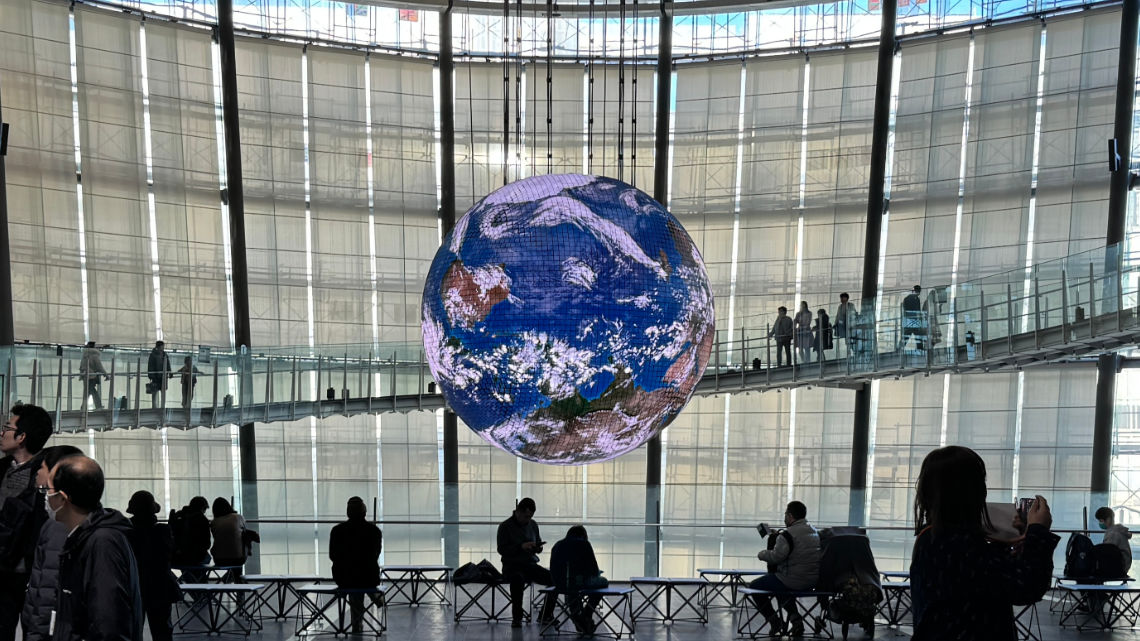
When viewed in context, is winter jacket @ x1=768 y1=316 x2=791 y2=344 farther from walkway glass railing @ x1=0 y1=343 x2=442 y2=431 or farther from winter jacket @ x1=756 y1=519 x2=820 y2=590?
winter jacket @ x1=756 y1=519 x2=820 y2=590

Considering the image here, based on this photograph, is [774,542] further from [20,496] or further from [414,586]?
[20,496]

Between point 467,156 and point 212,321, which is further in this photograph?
point 467,156

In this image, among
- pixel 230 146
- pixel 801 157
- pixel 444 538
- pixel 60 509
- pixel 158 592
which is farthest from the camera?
pixel 801 157

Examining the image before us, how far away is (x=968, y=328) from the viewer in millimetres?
16000

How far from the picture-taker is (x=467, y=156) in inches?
891

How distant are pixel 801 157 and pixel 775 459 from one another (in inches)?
220

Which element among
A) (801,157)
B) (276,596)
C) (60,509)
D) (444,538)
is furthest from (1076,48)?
(60,509)

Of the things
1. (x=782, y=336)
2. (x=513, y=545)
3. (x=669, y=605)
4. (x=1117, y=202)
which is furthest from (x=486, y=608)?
(x=1117, y=202)

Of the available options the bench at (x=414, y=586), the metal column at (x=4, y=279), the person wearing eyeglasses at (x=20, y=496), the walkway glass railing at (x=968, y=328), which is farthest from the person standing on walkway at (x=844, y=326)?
the person wearing eyeglasses at (x=20, y=496)

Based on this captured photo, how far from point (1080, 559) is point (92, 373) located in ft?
38.6

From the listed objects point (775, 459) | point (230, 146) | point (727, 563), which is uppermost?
point (230, 146)

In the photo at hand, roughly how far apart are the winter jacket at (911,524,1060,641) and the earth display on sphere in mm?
3285

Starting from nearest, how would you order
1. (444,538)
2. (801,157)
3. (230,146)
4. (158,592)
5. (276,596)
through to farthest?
(158,592)
(276,596)
(444,538)
(230,146)
(801,157)

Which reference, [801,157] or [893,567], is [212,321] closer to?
[801,157]
